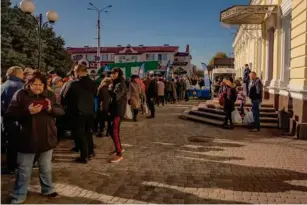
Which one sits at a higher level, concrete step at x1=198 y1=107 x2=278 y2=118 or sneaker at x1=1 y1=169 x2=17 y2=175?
concrete step at x1=198 y1=107 x2=278 y2=118

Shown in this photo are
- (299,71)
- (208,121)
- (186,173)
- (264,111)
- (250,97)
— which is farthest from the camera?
(264,111)

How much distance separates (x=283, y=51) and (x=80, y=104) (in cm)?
1014

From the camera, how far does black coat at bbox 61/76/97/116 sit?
7309mm

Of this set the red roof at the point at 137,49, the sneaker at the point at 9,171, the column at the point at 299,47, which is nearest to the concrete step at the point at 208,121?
the column at the point at 299,47

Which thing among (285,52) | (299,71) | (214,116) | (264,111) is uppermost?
(285,52)

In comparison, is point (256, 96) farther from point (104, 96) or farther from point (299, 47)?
point (104, 96)

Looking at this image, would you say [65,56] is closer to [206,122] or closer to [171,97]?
[171,97]

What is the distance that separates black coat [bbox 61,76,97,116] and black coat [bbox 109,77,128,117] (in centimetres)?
44

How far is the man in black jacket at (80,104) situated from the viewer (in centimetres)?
732

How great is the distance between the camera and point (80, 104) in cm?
729

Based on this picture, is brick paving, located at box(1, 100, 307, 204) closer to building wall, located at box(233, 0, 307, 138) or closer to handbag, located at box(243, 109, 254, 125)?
building wall, located at box(233, 0, 307, 138)

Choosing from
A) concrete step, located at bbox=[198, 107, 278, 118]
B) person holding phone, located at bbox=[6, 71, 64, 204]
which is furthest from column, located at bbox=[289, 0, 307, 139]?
person holding phone, located at bbox=[6, 71, 64, 204]

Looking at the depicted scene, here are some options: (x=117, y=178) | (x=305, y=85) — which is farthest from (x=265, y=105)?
(x=117, y=178)

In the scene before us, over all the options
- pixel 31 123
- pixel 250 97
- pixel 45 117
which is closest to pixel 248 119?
pixel 250 97
